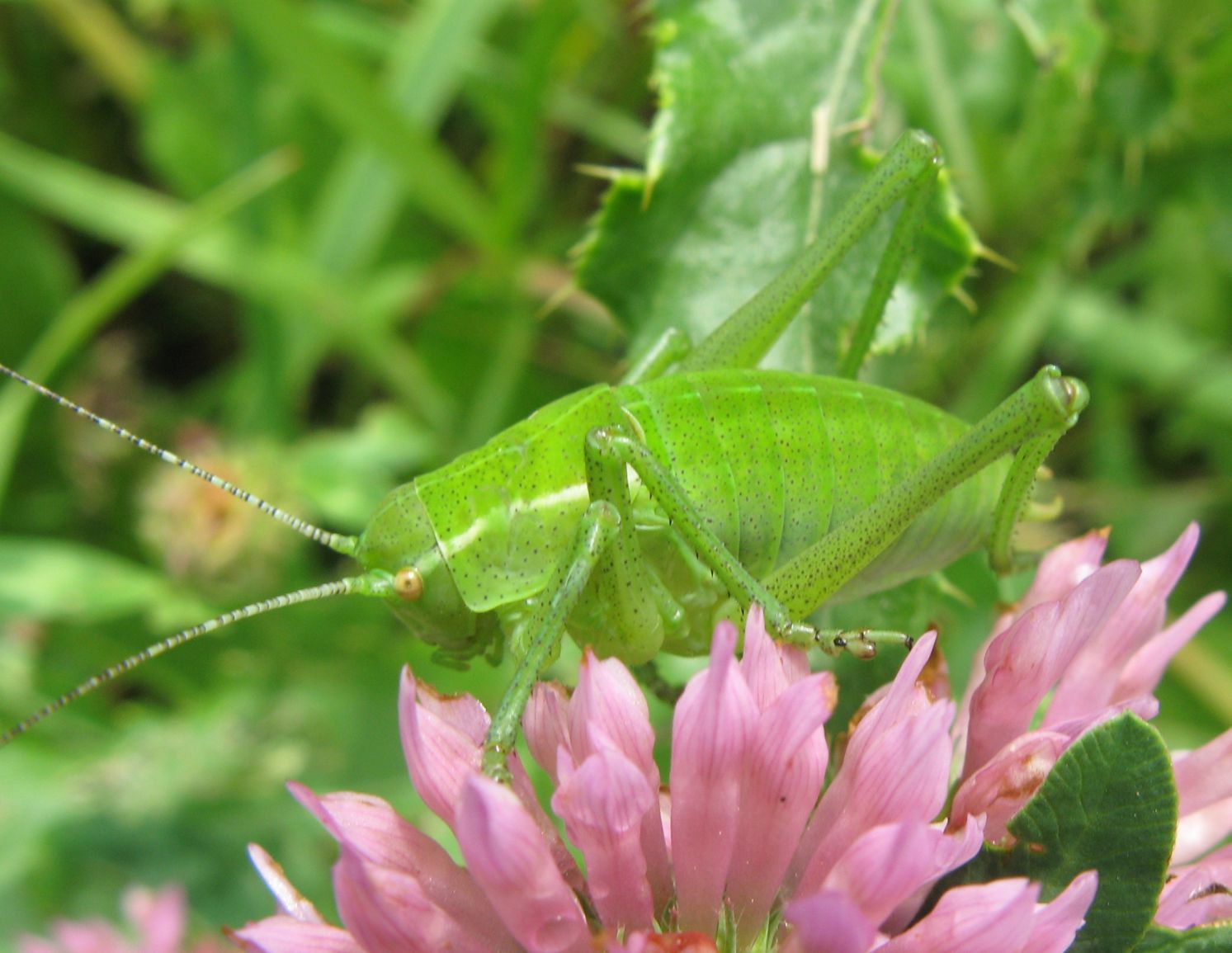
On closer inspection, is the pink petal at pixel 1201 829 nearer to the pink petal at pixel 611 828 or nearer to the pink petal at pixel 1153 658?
the pink petal at pixel 1153 658

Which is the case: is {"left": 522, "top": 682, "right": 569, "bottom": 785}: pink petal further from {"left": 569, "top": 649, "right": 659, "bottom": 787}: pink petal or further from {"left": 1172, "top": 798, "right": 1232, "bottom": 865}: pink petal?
{"left": 1172, "top": 798, "right": 1232, "bottom": 865}: pink petal

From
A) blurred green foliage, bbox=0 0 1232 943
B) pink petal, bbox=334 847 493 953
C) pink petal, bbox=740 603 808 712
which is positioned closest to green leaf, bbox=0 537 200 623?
blurred green foliage, bbox=0 0 1232 943

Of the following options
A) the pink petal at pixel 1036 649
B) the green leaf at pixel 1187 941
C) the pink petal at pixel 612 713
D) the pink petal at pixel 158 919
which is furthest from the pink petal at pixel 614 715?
the pink petal at pixel 158 919

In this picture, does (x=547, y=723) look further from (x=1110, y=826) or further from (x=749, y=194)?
(x=749, y=194)

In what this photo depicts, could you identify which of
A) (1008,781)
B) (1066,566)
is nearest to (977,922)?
(1008,781)

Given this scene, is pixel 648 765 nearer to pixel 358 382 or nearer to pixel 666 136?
pixel 666 136
